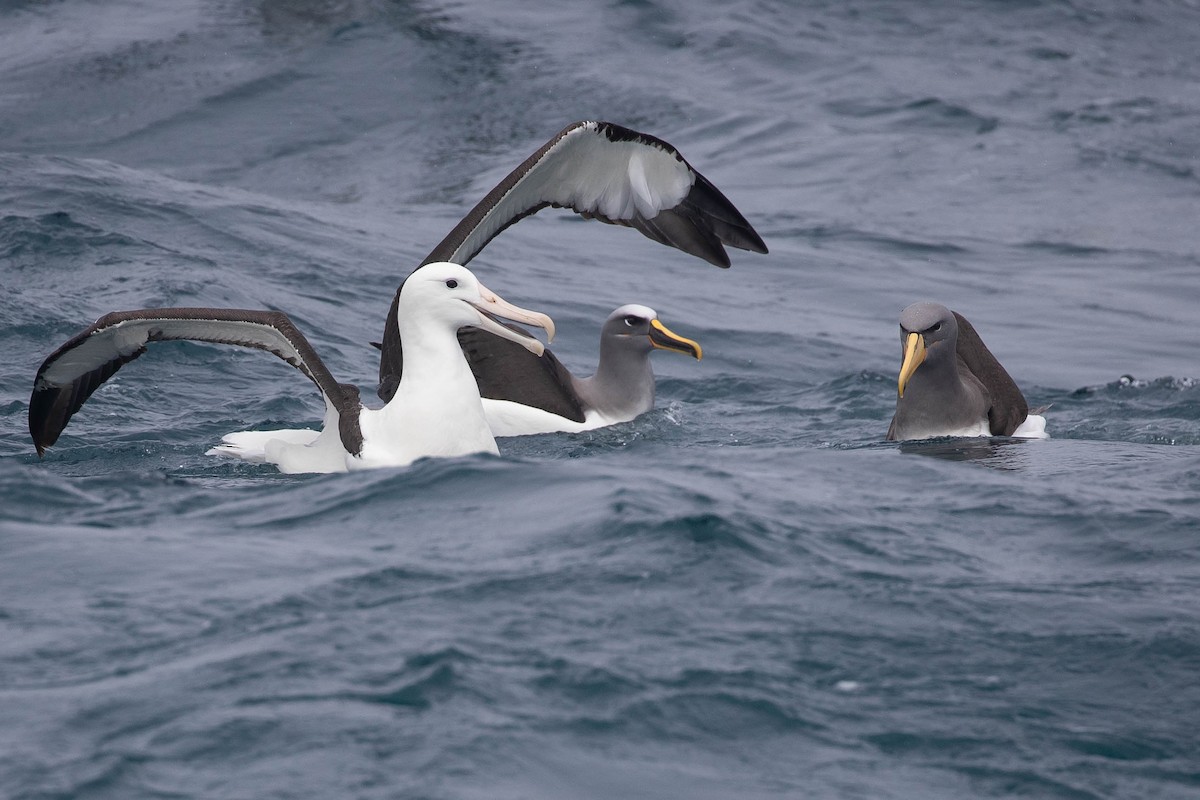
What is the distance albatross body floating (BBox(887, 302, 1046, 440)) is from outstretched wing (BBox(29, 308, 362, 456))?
10.4ft

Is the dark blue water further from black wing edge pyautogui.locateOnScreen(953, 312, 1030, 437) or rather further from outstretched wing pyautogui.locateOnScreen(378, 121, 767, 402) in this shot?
outstretched wing pyautogui.locateOnScreen(378, 121, 767, 402)

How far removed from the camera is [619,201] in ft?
34.7

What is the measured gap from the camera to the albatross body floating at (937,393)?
30.5 ft

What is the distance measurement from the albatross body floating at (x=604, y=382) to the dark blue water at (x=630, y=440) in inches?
15.4

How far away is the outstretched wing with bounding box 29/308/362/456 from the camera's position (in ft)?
27.1

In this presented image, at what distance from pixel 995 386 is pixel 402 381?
3.96 m

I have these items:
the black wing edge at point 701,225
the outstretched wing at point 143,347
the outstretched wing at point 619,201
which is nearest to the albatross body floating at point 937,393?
the outstretched wing at point 619,201

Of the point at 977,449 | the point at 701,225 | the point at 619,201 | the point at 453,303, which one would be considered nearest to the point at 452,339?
the point at 453,303

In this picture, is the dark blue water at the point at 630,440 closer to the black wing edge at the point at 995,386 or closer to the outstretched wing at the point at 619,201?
the black wing edge at the point at 995,386

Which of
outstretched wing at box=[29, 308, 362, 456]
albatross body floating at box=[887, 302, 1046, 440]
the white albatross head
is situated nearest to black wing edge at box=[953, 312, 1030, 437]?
albatross body floating at box=[887, 302, 1046, 440]

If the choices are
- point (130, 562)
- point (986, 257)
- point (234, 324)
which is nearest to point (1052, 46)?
point (986, 257)

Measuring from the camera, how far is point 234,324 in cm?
838

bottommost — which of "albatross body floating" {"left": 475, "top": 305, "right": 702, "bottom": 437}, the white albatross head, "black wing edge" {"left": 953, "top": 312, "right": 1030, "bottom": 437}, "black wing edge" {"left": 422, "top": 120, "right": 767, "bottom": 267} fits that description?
"albatross body floating" {"left": 475, "top": 305, "right": 702, "bottom": 437}

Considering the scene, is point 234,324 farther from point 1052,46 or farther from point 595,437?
point 1052,46
